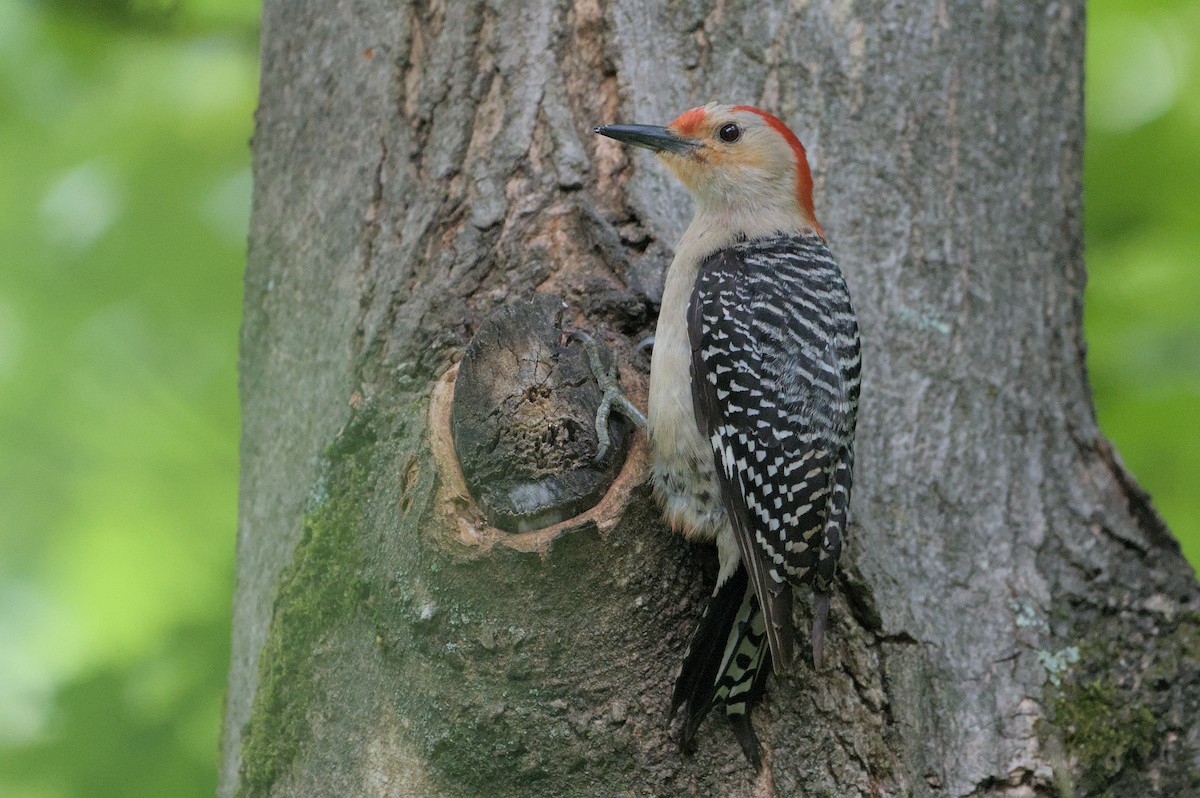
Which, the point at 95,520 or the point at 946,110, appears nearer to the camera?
the point at 946,110

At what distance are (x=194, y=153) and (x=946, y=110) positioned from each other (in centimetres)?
356

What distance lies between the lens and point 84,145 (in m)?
5.10

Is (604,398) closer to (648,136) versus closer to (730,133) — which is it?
(648,136)

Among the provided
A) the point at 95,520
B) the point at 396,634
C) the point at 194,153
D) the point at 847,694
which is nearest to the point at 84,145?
the point at 194,153

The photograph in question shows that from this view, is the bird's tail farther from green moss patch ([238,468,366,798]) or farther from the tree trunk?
green moss patch ([238,468,366,798])

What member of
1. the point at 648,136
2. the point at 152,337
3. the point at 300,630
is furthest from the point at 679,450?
the point at 152,337

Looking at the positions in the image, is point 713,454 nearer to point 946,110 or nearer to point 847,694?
point 847,694

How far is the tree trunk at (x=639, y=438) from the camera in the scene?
2.49 m

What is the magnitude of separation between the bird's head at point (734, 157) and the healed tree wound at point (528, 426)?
0.81 m

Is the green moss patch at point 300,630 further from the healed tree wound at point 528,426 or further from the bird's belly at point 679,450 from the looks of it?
the bird's belly at point 679,450

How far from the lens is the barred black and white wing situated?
107 inches

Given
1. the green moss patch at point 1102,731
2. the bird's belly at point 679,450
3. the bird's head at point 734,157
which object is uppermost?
the bird's head at point 734,157

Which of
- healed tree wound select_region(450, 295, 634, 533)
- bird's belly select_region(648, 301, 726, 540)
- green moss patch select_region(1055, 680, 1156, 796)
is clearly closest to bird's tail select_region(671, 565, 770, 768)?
bird's belly select_region(648, 301, 726, 540)

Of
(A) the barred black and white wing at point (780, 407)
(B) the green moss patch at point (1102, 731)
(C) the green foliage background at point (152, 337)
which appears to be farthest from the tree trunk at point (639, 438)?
(C) the green foliage background at point (152, 337)
